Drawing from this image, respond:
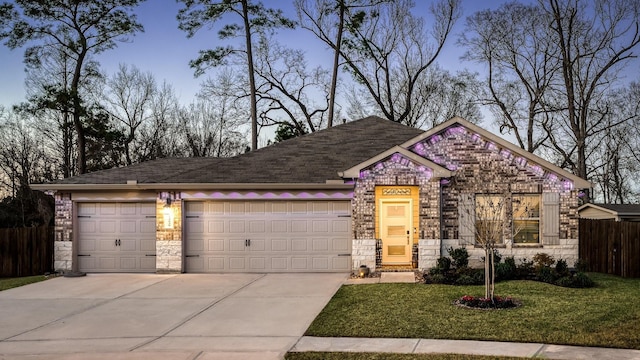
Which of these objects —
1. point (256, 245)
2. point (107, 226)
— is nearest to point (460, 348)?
point (256, 245)

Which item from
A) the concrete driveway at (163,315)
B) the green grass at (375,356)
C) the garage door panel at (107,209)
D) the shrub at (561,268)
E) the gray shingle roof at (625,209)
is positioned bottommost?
the concrete driveway at (163,315)

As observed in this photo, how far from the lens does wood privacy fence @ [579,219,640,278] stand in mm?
16172

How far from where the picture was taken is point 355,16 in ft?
107

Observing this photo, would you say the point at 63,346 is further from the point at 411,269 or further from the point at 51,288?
the point at 411,269

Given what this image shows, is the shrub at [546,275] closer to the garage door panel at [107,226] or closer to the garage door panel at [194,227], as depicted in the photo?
the garage door panel at [194,227]

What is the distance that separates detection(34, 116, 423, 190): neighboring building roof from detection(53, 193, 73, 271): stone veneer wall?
→ 1.74 ft

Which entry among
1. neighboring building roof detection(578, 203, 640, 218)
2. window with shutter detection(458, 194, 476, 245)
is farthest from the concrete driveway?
neighboring building roof detection(578, 203, 640, 218)

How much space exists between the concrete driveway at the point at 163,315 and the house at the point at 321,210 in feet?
3.17

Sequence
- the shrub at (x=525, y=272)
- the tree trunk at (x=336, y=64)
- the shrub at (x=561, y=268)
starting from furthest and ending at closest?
the tree trunk at (x=336, y=64) < the shrub at (x=525, y=272) < the shrub at (x=561, y=268)

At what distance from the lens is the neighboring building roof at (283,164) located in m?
16.9

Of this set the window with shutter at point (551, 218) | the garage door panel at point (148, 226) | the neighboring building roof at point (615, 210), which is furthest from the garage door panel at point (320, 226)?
the neighboring building roof at point (615, 210)

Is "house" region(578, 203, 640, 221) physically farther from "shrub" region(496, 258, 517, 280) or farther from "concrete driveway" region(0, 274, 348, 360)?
"concrete driveway" region(0, 274, 348, 360)

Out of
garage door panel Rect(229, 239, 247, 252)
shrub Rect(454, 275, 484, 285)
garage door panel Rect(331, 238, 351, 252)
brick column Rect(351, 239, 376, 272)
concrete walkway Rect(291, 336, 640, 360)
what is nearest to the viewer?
concrete walkway Rect(291, 336, 640, 360)

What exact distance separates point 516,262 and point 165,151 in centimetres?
2747
